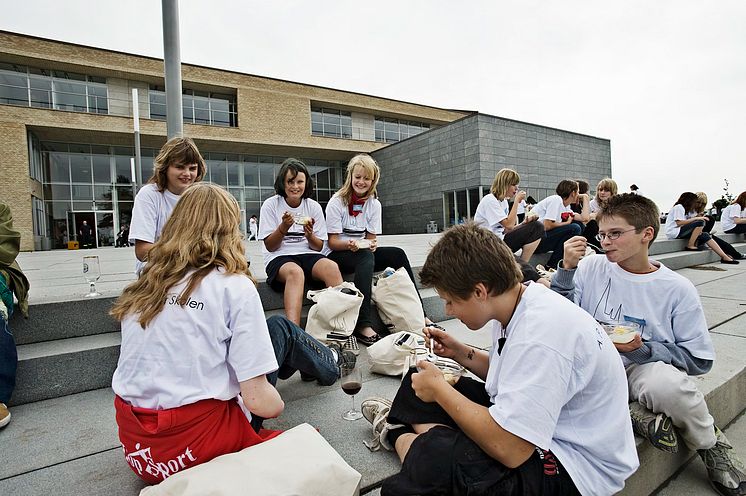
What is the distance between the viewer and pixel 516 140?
1936 centimetres

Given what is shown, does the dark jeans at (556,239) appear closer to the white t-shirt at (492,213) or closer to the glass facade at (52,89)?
the white t-shirt at (492,213)

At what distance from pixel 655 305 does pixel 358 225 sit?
2.70 meters

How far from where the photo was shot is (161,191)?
3012mm

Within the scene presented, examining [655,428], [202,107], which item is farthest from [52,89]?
[655,428]

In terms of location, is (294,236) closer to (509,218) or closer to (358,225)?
(358,225)

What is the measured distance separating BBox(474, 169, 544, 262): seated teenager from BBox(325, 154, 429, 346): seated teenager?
184cm

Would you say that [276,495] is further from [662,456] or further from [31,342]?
[31,342]

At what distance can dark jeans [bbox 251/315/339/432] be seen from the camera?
2008mm

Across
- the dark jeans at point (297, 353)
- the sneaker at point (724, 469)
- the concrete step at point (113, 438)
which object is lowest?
the sneaker at point (724, 469)

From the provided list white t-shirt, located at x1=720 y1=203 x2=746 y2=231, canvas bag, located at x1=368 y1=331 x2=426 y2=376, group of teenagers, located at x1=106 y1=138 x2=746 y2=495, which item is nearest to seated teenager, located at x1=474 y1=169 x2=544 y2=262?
canvas bag, located at x1=368 y1=331 x2=426 y2=376

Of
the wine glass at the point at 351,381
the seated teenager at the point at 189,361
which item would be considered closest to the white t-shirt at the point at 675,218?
the wine glass at the point at 351,381

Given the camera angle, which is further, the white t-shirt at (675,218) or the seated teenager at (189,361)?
the white t-shirt at (675,218)

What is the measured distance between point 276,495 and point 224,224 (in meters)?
1.02

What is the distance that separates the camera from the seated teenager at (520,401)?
1.15 meters
